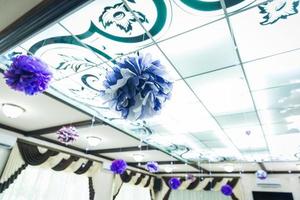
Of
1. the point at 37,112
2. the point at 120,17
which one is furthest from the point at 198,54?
the point at 37,112

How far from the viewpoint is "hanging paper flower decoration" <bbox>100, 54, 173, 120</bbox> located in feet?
3.53

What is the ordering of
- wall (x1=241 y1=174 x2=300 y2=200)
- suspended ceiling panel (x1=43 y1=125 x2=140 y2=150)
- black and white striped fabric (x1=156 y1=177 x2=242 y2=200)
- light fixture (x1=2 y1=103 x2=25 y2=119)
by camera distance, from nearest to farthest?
light fixture (x1=2 y1=103 x2=25 y2=119), suspended ceiling panel (x1=43 y1=125 x2=140 y2=150), wall (x1=241 y1=174 x2=300 y2=200), black and white striped fabric (x1=156 y1=177 x2=242 y2=200)

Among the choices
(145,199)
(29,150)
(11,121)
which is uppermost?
(11,121)

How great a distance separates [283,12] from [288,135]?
323cm

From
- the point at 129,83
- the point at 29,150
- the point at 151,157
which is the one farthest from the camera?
the point at 151,157

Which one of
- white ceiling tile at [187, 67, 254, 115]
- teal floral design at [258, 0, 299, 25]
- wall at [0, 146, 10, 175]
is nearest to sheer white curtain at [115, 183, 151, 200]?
wall at [0, 146, 10, 175]

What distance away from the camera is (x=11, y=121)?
14.5ft

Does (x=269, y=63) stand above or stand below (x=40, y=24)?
above

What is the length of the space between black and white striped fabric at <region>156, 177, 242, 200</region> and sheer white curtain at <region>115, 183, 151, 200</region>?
71 cm

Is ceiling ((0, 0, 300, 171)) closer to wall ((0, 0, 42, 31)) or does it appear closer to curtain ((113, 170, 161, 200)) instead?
wall ((0, 0, 42, 31))

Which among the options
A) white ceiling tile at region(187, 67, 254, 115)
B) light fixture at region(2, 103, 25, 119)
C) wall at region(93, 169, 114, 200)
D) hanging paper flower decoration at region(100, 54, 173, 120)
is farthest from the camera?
wall at region(93, 169, 114, 200)

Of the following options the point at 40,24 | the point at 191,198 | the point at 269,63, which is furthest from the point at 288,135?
the point at 191,198

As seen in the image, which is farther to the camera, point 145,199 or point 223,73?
point 145,199

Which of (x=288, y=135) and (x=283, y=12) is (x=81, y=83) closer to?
(x=283, y=12)
